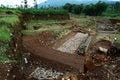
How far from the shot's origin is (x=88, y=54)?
25.8m

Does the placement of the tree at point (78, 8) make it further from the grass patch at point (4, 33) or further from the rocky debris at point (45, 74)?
the rocky debris at point (45, 74)

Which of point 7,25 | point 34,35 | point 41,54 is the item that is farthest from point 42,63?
point 34,35

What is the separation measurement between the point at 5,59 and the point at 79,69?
20.1 ft

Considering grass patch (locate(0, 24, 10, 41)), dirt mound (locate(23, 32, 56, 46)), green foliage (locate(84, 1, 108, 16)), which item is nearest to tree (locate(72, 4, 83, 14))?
green foliage (locate(84, 1, 108, 16))

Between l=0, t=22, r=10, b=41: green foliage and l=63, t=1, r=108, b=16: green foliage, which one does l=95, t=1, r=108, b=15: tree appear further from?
l=0, t=22, r=10, b=41: green foliage

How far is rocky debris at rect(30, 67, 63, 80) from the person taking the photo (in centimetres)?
1945

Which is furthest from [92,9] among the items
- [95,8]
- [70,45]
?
[70,45]

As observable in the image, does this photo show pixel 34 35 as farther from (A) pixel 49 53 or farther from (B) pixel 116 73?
(B) pixel 116 73

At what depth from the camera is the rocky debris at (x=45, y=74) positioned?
63.8 feet

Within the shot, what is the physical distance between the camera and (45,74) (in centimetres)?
2019

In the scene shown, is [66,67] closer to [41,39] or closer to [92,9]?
[41,39]

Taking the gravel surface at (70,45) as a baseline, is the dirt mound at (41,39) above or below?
above

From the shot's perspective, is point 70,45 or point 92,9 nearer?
point 70,45

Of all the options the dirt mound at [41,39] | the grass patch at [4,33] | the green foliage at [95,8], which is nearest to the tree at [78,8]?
the green foliage at [95,8]
